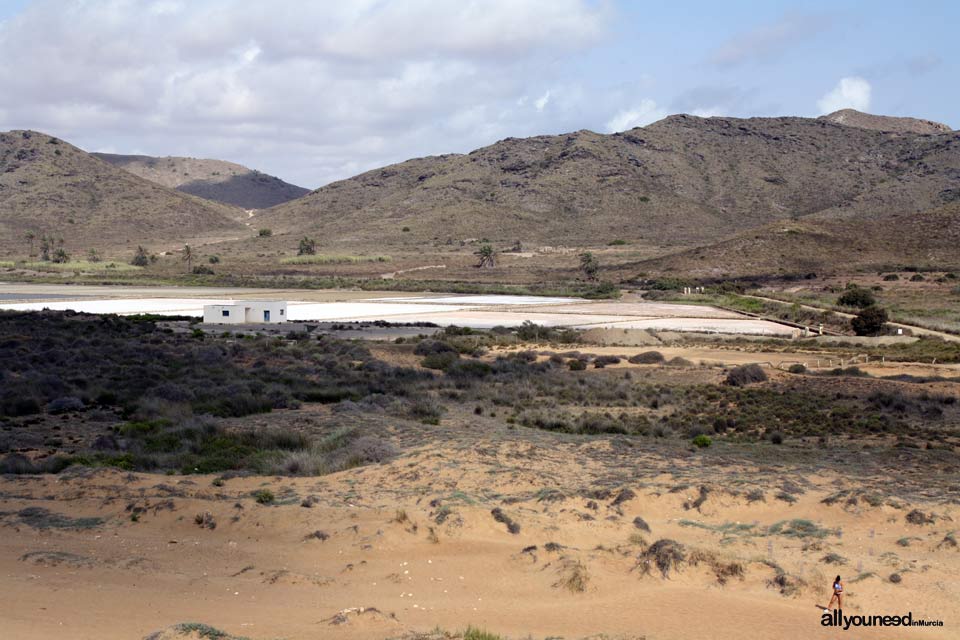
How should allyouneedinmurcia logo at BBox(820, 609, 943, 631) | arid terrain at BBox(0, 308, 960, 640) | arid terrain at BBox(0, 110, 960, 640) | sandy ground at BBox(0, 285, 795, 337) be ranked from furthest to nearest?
sandy ground at BBox(0, 285, 795, 337), arid terrain at BBox(0, 110, 960, 640), arid terrain at BBox(0, 308, 960, 640), allyouneedinmurcia logo at BBox(820, 609, 943, 631)

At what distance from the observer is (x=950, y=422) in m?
24.1

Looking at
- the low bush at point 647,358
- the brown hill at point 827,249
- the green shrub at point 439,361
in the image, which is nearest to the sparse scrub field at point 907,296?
the brown hill at point 827,249

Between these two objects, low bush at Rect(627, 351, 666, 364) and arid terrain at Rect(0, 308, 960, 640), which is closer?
arid terrain at Rect(0, 308, 960, 640)

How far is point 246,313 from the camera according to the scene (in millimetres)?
58531

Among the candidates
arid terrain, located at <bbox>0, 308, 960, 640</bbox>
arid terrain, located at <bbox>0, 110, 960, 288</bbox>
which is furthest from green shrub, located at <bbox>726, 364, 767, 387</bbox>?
arid terrain, located at <bbox>0, 110, 960, 288</bbox>

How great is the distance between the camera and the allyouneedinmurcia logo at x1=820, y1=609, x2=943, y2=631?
9.76 metres

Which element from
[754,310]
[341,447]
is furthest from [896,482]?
[754,310]

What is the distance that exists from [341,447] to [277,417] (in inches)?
208

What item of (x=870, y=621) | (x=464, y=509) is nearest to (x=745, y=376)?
(x=464, y=509)

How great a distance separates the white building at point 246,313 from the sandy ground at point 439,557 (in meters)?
43.1

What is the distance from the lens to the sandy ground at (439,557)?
964 cm

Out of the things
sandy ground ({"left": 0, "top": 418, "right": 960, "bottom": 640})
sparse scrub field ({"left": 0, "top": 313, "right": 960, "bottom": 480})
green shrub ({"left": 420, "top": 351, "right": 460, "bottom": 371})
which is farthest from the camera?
green shrub ({"left": 420, "top": 351, "right": 460, "bottom": 371})

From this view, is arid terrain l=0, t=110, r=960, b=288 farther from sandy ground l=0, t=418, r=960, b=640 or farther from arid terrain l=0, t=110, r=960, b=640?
sandy ground l=0, t=418, r=960, b=640

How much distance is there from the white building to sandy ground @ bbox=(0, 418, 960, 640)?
141 feet
